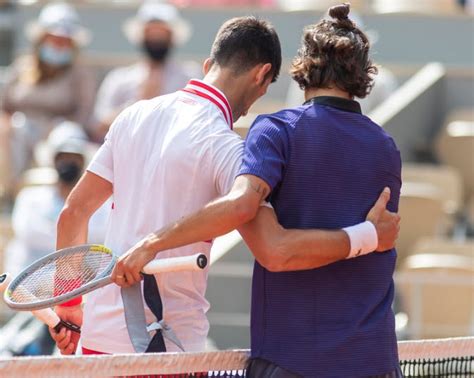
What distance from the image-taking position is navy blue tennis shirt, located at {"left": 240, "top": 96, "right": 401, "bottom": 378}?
3623mm

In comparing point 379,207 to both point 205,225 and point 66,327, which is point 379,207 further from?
point 66,327

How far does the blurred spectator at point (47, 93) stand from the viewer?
1121cm

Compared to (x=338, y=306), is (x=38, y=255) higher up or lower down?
lower down

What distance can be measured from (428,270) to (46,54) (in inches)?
175

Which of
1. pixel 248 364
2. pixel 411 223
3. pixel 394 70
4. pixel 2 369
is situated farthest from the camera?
pixel 394 70

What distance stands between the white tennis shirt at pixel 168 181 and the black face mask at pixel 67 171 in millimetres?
4817

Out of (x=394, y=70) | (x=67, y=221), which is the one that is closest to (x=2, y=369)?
(x=67, y=221)

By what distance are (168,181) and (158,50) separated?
7111 millimetres

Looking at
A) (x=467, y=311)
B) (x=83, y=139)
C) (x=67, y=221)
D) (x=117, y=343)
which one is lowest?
(x=467, y=311)

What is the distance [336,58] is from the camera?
148 inches

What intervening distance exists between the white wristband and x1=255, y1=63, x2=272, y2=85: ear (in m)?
0.63

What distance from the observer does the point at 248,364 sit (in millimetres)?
3816

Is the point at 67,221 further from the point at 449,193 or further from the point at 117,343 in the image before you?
the point at 449,193

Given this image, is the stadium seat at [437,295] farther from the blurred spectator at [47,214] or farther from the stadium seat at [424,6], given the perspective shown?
the stadium seat at [424,6]
